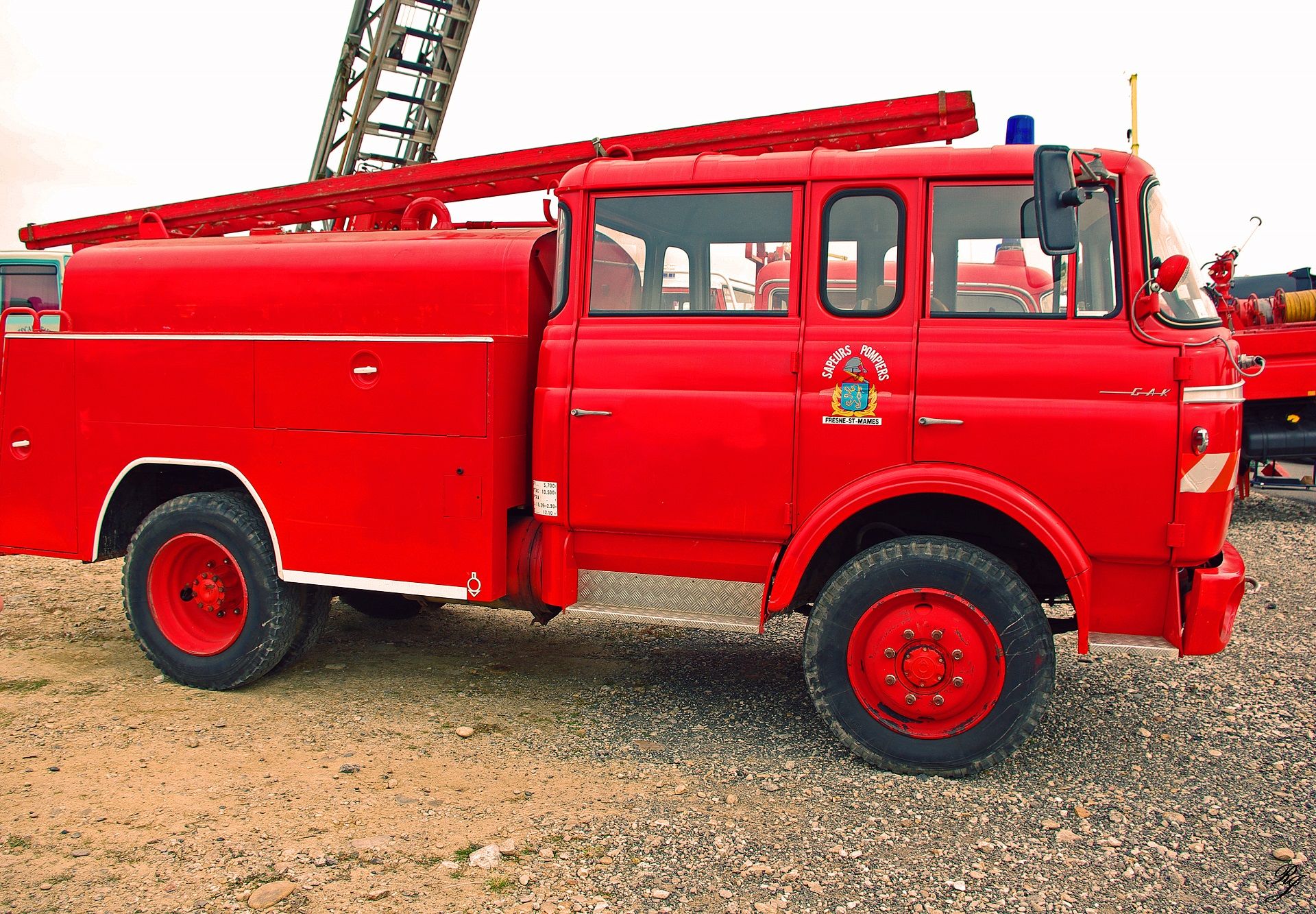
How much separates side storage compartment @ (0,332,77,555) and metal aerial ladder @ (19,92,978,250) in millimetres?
1279

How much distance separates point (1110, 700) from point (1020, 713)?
1.43 meters

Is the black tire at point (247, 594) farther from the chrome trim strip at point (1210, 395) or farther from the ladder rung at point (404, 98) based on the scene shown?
the ladder rung at point (404, 98)

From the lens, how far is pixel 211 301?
513cm

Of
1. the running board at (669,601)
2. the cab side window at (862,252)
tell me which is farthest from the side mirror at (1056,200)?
the running board at (669,601)

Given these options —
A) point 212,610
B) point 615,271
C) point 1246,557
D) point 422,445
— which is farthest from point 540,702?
point 1246,557

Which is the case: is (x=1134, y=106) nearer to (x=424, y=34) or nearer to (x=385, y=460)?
(x=385, y=460)

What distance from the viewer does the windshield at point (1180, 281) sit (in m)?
3.83

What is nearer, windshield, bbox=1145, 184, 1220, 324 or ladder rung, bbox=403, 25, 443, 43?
windshield, bbox=1145, 184, 1220, 324

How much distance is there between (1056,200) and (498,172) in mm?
3308

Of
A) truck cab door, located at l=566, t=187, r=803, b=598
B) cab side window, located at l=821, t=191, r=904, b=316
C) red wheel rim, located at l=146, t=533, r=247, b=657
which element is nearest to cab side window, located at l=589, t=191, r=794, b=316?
truck cab door, located at l=566, t=187, r=803, b=598

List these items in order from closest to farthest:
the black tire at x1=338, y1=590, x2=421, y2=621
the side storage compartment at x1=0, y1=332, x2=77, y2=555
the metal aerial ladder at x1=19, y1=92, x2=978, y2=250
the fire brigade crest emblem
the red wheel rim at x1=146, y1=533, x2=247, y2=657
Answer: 1. the fire brigade crest emblem
2. the metal aerial ladder at x1=19, y1=92, x2=978, y2=250
3. the red wheel rim at x1=146, y1=533, x2=247, y2=657
4. the side storage compartment at x1=0, y1=332, x2=77, y2=555
5. the black tire at x1=338, y1=590, x2=421, y2=621

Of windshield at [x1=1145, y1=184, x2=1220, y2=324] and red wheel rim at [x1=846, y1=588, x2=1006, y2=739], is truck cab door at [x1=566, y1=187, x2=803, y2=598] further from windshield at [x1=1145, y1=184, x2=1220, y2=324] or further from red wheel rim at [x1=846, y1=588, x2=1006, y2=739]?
windshield at [x1=1145, y1=184, x2=1220, y2=324]

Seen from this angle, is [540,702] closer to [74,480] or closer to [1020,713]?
[1020,713]

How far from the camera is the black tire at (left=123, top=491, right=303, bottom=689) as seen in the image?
4.91m
